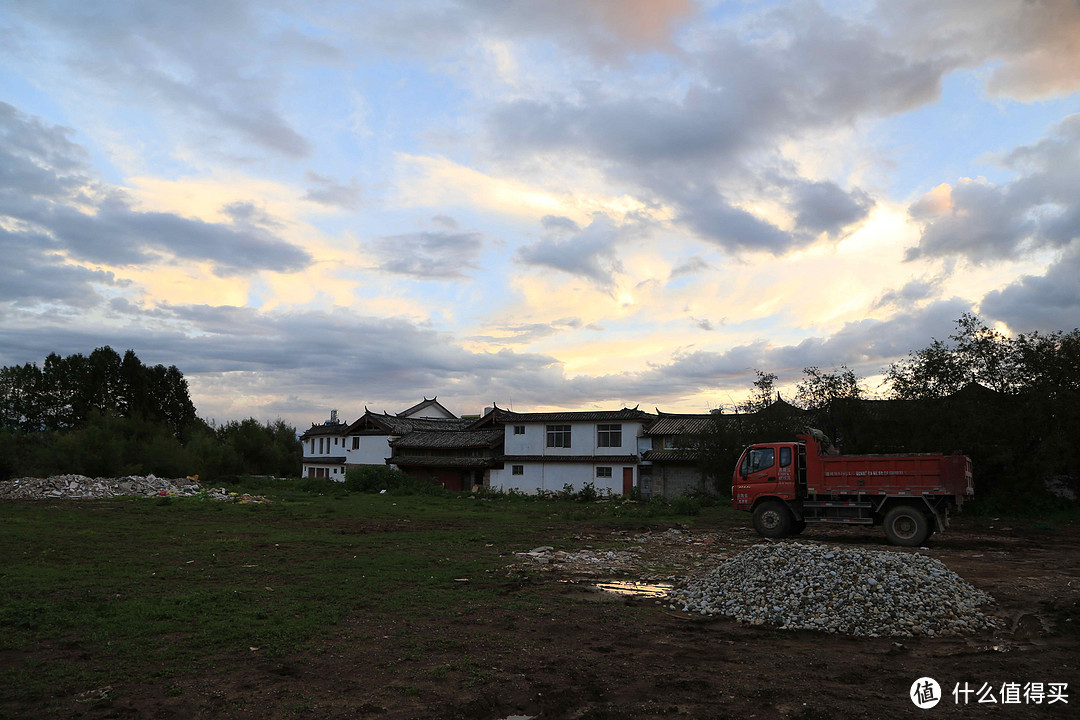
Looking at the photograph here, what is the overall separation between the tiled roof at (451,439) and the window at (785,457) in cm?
2942

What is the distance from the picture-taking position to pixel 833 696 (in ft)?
22.9

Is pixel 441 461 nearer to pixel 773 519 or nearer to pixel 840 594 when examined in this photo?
pixel 773 519

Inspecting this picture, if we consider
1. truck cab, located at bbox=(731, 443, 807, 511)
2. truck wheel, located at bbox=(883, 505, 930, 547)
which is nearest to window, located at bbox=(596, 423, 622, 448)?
truck cab, located at bbox=(731, 443, 807, 511)

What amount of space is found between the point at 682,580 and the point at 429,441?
3922 centimetres

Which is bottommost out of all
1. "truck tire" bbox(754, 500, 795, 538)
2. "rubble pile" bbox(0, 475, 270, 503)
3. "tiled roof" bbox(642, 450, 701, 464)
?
"rubble pile" bbox(0, 475, 270, 503)

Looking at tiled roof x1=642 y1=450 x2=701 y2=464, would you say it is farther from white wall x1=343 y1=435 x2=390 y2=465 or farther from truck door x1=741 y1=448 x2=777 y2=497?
white wall x1=343 y1=435 x2=390 y2=465

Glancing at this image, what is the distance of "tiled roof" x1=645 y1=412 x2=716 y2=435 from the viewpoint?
1661 inches

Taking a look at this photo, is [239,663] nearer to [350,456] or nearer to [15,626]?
[15,626]

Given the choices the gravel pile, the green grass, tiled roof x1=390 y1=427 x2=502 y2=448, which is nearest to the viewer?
the green grass

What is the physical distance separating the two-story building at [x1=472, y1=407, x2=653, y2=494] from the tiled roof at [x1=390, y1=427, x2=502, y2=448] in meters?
1.70

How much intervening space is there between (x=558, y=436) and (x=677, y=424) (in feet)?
26.6

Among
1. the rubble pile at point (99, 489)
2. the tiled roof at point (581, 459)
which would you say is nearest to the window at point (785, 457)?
the tiled roof at point (581, 459)

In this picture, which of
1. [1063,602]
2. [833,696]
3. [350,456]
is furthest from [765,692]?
[350,456]

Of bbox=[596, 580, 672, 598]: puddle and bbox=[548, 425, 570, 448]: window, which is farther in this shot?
bbox=[548, 425, 570, 448]: window
